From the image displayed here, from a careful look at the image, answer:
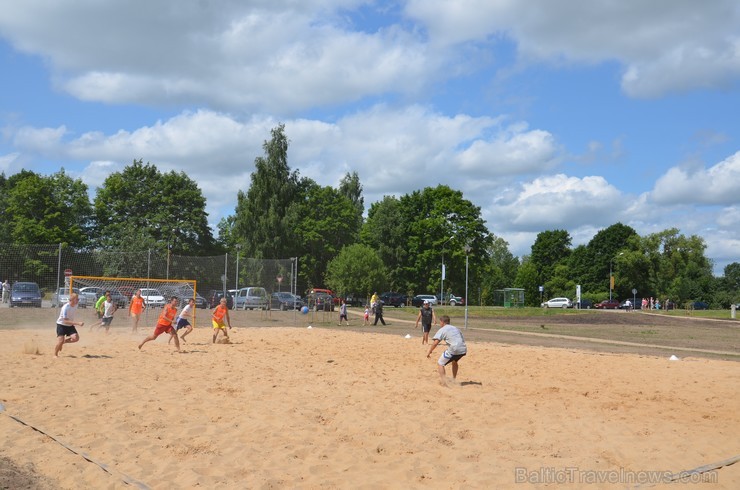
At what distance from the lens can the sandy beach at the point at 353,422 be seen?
309 inches

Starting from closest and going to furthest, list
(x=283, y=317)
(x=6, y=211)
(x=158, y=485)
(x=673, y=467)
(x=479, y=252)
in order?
(x=158, y=485), (x=673, y=467), (x=283, y=317), (x=6, y=211), (x=479, y=252)

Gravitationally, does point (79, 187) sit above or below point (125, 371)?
above

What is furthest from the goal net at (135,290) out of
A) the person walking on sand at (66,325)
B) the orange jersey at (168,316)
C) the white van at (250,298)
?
the person walking on sand at (66,325)

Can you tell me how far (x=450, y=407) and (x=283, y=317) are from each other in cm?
2520

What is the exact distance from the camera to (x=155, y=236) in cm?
6781

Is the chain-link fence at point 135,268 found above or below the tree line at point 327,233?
below

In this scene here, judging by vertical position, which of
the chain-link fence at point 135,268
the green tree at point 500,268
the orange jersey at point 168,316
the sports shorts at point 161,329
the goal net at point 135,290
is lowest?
the sports shorts at point 161,329

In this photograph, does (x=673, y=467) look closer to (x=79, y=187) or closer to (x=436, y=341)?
(x=436, y=341)

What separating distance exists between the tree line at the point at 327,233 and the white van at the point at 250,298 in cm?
1886

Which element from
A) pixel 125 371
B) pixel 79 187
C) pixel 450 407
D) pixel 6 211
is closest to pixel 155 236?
pixel 79 187

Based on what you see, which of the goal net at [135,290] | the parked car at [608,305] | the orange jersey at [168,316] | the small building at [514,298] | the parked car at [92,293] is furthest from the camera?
the parked car at [608,305]

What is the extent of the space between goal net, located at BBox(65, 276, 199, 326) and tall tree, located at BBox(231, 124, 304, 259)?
26.2 metres

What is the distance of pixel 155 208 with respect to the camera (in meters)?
Result: 69.3

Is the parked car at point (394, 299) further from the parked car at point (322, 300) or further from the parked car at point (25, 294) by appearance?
the parked car at point (25, 294)
